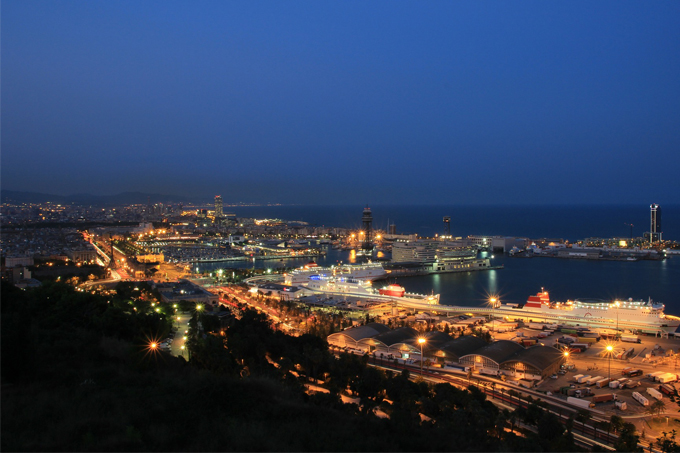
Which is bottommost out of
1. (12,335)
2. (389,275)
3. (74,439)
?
(389,275)

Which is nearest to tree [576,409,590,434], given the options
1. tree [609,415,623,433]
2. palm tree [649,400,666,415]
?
tree [609,415,623,433]

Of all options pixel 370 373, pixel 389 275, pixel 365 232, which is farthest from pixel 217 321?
pixel 365 232

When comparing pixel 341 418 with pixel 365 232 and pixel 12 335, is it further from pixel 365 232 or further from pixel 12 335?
pixel 365 232

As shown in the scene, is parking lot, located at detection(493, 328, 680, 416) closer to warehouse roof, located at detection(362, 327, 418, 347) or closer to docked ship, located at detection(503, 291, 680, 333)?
docked ship, located at detection(503, 291, 680, 333)

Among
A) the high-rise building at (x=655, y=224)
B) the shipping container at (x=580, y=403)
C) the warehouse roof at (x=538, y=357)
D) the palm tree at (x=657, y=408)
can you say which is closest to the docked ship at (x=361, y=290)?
the warehouse roof at (x=538, y=357)

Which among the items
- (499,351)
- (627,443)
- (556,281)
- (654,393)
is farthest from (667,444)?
(556,281)

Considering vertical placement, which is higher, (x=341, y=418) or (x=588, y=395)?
(x=341, y=418)
